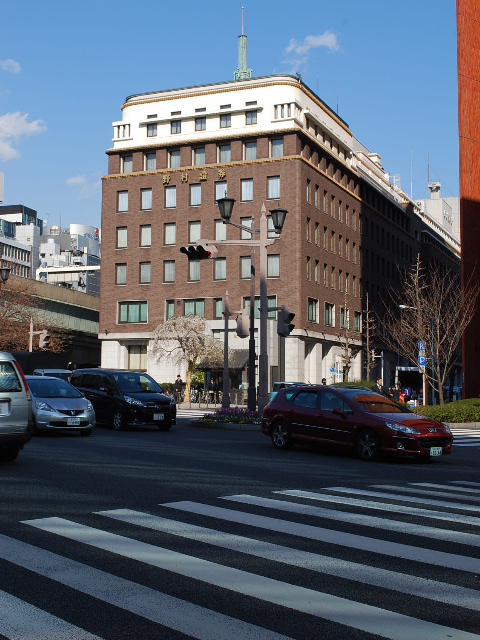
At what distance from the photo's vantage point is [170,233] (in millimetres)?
63875

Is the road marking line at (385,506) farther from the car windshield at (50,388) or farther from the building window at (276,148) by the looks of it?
the building window at (276,148)

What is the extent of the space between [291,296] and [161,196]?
14.1 m

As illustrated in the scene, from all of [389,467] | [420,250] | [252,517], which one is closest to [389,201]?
[420,250]

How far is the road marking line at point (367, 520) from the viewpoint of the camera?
7504 millimetres

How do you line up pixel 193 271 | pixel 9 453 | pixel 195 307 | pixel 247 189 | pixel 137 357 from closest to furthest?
pixel 9 453 → pixel 247 189 → pixel 195 307 → pixel 193 271 → pixel 137 357

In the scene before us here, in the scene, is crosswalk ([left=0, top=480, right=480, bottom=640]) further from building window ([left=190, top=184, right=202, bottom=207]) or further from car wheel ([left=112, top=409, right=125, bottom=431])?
building window ([left=190, top=184, right=202, bottom=207])

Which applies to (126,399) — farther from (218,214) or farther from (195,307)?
(218,214)

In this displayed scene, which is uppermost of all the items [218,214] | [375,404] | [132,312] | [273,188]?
[273,188]

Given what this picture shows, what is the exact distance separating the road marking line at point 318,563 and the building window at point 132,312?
5674 centimetres

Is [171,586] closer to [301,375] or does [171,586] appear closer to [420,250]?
[301,375]

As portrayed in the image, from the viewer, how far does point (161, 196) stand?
64.3 metres

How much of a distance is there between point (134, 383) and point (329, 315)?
41.6m

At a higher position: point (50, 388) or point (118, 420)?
point (50, 388)

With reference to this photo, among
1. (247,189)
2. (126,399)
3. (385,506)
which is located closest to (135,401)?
(126,399)
